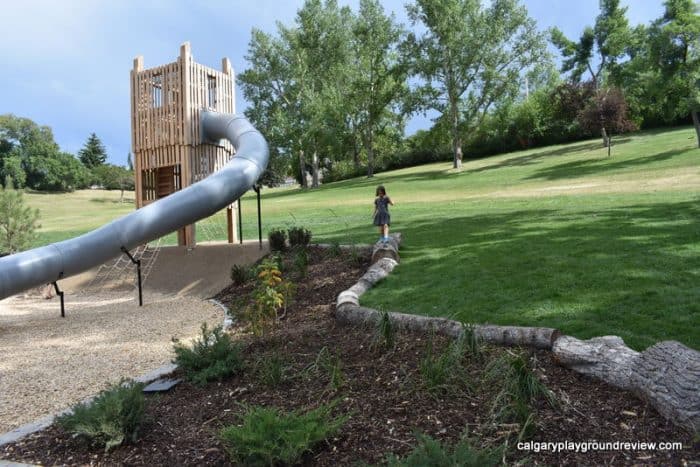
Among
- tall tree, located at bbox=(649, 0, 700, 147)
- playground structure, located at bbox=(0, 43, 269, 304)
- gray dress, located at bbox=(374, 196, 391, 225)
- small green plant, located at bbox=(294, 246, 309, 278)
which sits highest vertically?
tall tree, located at bbox=(649, 0, 700, 147)

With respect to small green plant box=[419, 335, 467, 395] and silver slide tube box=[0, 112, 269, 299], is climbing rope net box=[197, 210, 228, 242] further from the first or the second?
small green plant box=[419, 335, 467, 395]

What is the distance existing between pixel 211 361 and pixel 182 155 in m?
7.86

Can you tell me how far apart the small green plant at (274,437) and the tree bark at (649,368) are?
1.84m

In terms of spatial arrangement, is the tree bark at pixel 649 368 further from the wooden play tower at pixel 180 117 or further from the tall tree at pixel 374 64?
the tall tree at pixel 374 64

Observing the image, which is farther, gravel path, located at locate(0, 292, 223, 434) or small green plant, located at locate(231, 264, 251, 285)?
small green plant, located at locate(231, 264, 251, 285)

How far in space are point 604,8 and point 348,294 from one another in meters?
44.5

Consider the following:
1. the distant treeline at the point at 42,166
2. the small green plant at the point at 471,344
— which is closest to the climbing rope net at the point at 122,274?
the small green plant at the point at 471,344

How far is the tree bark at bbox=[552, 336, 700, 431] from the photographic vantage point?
305 cm

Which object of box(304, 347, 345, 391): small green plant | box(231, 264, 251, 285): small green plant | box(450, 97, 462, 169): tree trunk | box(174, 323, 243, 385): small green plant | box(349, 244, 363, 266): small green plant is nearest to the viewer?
box(304, 347, 345, 391): small green plant

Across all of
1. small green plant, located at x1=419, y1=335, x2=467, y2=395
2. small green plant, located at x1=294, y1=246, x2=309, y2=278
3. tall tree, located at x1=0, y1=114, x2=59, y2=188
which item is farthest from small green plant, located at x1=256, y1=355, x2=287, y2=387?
tall tree, located at x1=0, y1=114, x2=59, y2=188

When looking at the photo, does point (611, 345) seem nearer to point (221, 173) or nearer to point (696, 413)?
point (696, 413)

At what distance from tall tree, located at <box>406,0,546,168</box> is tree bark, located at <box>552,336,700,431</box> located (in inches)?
1273

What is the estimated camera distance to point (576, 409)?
130 inches

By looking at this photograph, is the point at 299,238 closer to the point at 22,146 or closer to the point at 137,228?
the point at 137,228
